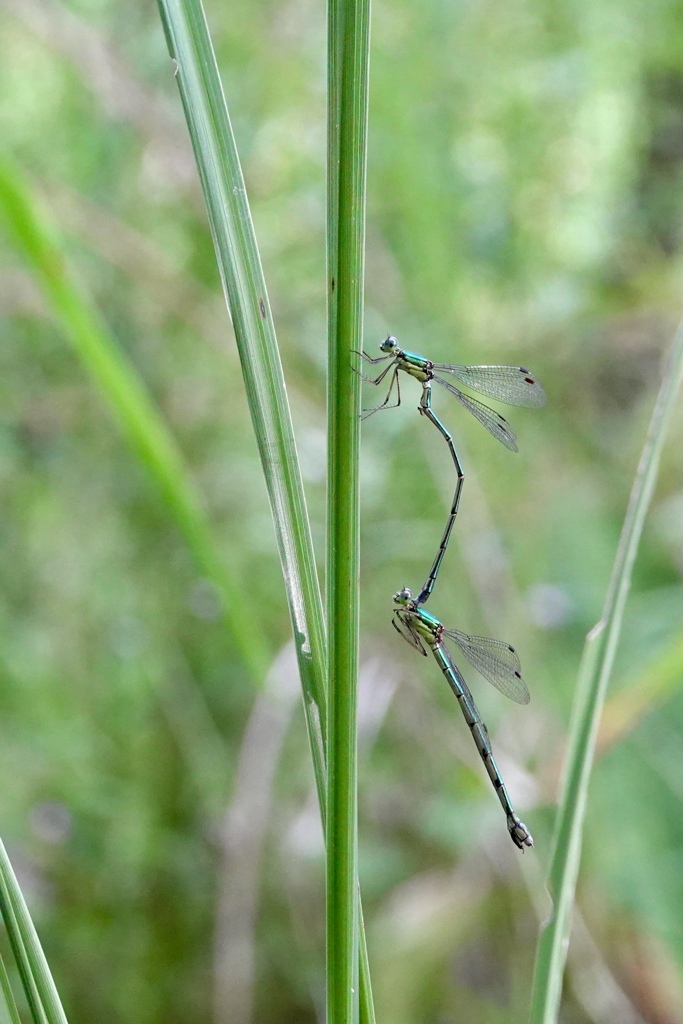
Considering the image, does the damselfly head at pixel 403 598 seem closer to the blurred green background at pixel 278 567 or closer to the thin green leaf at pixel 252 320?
the thin green leaf at pixel 252 320

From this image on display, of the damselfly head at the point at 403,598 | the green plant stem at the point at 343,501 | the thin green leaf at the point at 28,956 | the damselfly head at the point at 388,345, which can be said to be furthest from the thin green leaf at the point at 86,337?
the thin green leaf at the point at 28,956

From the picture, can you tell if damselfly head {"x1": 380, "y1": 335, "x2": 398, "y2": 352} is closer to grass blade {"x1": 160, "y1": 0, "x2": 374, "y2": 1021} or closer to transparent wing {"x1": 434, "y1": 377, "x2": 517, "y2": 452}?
transparent wing {"x1": 434, "y1": 377, "x2": 517, "y2": 452}

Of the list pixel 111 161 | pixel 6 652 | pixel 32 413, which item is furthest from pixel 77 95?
pixel 6 652

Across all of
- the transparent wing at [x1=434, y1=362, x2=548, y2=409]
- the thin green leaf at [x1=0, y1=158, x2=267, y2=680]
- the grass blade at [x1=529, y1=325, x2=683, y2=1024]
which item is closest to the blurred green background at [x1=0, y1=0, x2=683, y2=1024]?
the transparent wing at [x1=434, y1=362, x2=548, y2=409]

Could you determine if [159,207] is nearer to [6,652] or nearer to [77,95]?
[77,95]

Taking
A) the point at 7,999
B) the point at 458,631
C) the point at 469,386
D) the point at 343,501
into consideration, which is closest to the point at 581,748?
the point at 343,501

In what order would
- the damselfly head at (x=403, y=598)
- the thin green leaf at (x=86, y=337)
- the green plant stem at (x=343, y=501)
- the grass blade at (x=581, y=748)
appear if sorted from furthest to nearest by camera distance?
the damselfly head at (x=403, y=598)
the thin green leaf at (x=86, y=337)
the grass blade at (x=581, y=748)
the green plant stem at (x=343, y=501)
